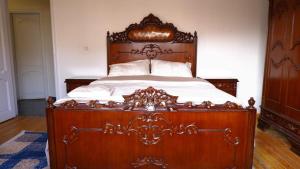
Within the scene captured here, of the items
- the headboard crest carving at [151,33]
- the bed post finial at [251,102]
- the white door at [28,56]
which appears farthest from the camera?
the white door at [28,56]

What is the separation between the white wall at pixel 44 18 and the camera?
4.91 meters

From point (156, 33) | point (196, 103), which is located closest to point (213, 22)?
point (156, 33)

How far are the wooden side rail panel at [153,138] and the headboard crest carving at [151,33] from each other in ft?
7.31

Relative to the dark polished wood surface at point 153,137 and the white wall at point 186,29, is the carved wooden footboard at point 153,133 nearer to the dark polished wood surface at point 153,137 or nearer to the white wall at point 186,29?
the dark polished wood surface at point 153,137

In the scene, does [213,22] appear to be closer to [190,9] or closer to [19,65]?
[190,9]

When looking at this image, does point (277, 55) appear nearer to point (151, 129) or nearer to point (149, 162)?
point (151, 129)

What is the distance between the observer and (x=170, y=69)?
3.51 metres

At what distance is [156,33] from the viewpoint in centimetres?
383

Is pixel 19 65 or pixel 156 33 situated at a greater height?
pixel 156 33

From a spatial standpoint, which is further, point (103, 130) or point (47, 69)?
point (47, 69)

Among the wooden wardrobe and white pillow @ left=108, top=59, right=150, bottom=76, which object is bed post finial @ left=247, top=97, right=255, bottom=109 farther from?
white pillow @ left=108, top=59, right=150, bottom=76

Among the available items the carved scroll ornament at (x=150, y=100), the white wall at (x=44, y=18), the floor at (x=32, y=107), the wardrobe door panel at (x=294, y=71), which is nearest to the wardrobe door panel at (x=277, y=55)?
the wardrobe door panel at (x=294, y=71)

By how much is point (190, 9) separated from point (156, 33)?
0.70m

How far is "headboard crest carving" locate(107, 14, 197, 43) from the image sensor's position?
3.82 m
